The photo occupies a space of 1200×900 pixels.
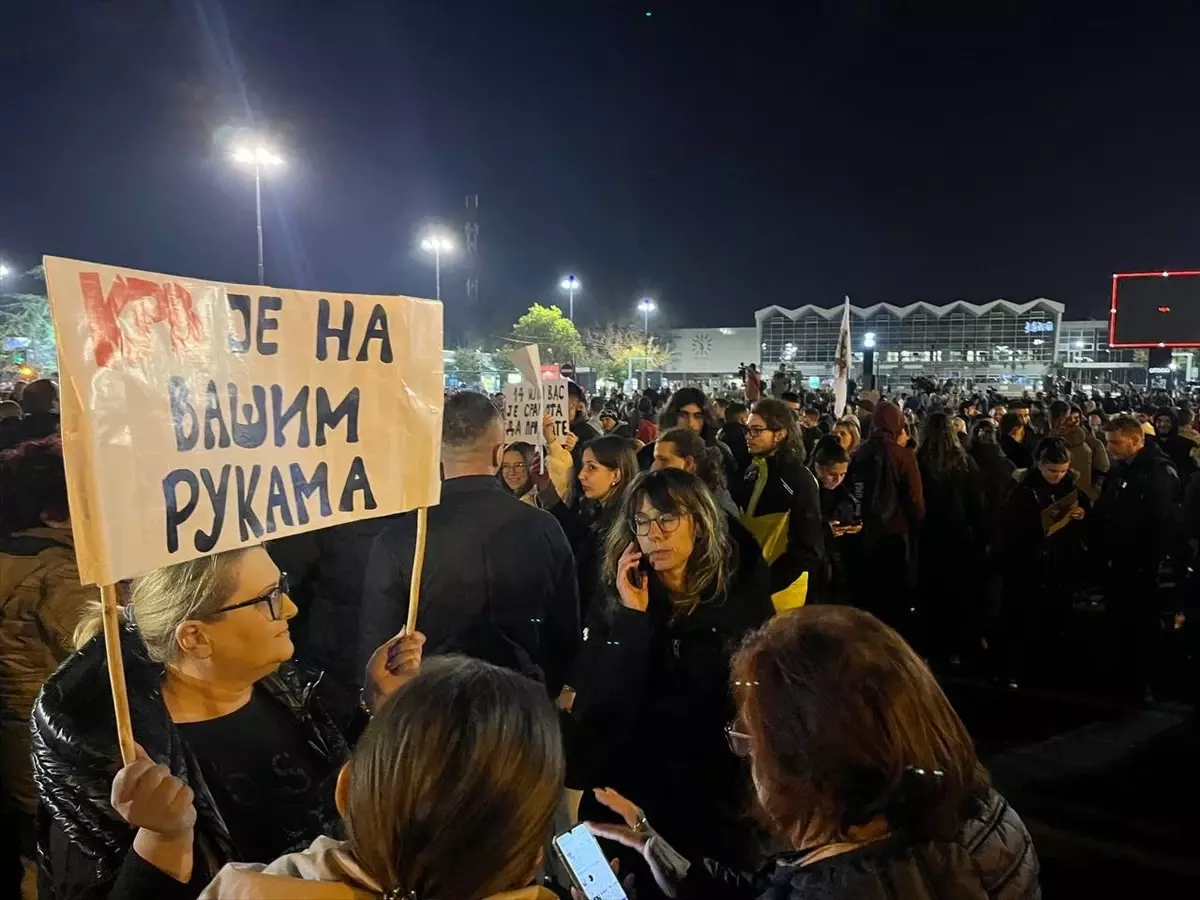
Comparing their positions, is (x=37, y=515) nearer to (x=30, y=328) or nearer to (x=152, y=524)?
(x=152, y=524)

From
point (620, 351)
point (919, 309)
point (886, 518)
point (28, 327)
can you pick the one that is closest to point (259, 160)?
point (886, 518)

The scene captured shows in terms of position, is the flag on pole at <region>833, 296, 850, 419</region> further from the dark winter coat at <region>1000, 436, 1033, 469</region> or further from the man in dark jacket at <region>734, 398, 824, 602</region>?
the man in dark jacket at <region>734, 398, 824, 602</region>

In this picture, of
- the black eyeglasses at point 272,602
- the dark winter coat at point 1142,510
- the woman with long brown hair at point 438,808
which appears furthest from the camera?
the dark winter coat at point 1142,510

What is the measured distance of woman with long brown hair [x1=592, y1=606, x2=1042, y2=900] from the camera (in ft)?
4.77

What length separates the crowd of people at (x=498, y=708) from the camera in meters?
1.36

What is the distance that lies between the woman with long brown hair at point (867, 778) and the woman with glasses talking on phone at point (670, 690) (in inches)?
42.8

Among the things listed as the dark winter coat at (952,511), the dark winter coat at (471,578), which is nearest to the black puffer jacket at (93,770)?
the dark winter coat at (471,578)

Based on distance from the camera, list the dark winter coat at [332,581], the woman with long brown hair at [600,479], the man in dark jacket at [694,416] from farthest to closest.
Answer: the man in dark jacket at [694,416] < the woman with long brown hair at [600,479] < the dark winter coat at [332,581]

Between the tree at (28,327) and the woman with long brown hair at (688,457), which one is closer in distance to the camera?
the woman with long brown hair at (688,457)

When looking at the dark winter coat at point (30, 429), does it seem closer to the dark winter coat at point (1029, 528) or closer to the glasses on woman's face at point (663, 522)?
the glasses on woman's face at point (663, 522)

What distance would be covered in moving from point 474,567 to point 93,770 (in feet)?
4.95

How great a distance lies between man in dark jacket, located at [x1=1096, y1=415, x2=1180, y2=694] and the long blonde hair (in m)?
6.56

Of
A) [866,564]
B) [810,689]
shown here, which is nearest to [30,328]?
[866,564]

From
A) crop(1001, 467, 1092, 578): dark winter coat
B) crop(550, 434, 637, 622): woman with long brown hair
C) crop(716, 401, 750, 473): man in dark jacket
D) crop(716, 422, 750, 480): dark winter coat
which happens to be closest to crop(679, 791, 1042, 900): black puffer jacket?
crop(550, 434, 637, 622): woman with long brown hair
